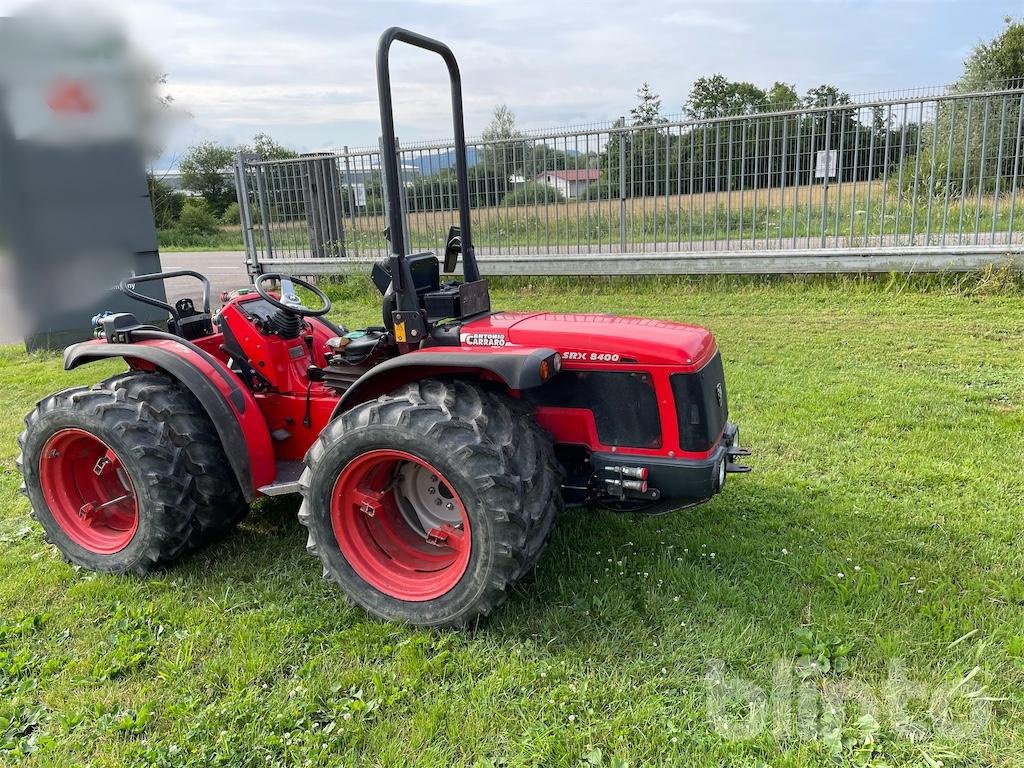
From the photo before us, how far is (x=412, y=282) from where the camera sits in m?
3.20

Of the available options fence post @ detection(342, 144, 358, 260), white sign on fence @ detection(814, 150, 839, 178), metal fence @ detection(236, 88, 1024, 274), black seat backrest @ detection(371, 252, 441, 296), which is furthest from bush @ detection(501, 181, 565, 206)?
black seat backrest @ detection(371, 252, 441, 296)

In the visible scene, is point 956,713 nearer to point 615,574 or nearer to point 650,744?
point 650,744

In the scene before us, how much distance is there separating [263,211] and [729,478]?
31.9 ft

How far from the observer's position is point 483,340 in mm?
3197

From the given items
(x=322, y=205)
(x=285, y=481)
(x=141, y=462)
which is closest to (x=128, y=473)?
(x=141, y=462)

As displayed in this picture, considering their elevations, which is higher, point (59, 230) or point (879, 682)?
point (59, 230)

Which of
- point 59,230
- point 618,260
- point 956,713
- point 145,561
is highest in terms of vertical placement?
point 59,230

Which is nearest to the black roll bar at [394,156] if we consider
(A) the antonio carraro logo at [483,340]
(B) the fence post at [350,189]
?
(A) the antonio carraro logo at [483,340]

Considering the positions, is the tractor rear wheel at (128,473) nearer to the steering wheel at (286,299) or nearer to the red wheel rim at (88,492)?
the red wheel rim at (88,492)

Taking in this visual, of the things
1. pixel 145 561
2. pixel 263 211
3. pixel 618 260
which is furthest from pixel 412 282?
pixel 263 211

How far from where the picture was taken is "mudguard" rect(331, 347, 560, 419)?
9.21ft

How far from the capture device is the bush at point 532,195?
10.6 m

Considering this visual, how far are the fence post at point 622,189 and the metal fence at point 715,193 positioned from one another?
0.05ft

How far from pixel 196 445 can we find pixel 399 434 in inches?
46.0
